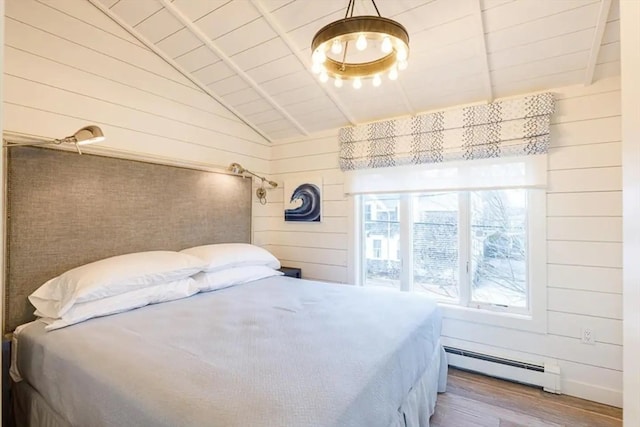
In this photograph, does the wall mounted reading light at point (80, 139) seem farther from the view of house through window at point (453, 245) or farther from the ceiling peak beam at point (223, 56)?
the view of house through window at point (453, 245)

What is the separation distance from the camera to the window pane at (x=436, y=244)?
111 inches

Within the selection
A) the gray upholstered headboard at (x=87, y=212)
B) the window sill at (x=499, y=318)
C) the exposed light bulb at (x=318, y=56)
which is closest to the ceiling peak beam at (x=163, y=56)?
the gray upholstered headboard at (x=87, y=212)

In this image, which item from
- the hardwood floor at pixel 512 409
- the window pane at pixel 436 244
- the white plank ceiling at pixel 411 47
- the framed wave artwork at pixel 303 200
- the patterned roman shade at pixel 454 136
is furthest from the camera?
the framed wave artwork at pixel 303 200

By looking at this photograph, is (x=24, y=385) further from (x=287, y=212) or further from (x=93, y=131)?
(x=287, y=212)

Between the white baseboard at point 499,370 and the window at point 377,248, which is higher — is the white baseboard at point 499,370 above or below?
below

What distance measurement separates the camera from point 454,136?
263 centimetres

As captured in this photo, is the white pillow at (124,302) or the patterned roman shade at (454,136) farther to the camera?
the patterned roman shade at (454,136)

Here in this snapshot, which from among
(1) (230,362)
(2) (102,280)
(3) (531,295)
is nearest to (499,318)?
(3) (531,295)

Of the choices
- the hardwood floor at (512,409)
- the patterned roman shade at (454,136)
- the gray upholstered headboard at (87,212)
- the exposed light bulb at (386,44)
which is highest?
the exposed light bulb at (386,44)

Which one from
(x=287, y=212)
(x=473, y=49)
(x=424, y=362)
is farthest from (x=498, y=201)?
(x=287, y=212)

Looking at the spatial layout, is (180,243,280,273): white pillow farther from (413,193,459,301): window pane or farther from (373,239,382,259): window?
(413,193,459,301): window pane

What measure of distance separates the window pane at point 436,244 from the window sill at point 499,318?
0.13 metres

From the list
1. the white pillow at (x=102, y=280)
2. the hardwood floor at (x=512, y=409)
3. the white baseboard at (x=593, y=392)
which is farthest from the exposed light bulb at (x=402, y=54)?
the white baseboard at (x=593, y=392)

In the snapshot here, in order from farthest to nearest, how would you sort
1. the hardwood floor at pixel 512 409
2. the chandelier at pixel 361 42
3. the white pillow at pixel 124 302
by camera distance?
the hardwood floor at pixel 512 409
the white pillow at pixel 124 302
the chandelier at pixel 361 42
